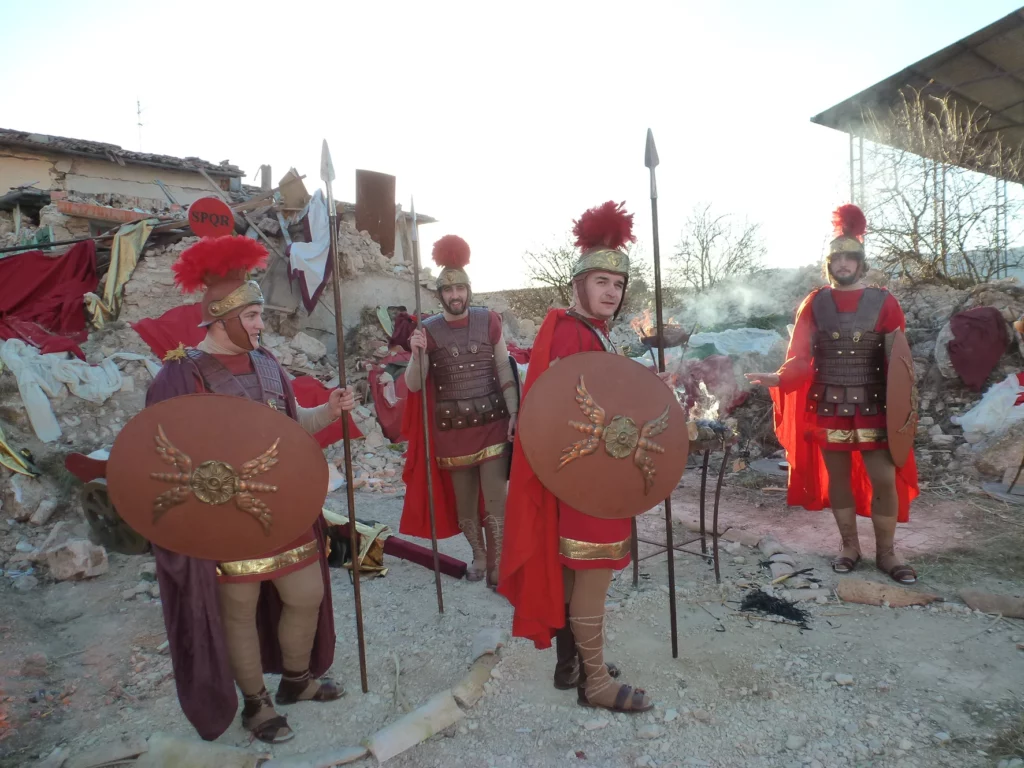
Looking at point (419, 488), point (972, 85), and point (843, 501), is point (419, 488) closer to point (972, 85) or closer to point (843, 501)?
point (843, 501)

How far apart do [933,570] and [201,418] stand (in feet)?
12.5

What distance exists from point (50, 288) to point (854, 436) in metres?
9.32

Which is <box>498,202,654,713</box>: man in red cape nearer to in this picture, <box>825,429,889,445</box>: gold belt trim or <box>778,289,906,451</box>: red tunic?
<box>778,289,906,451</box>: red tunic

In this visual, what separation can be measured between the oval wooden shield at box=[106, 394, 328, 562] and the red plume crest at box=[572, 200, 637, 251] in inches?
48.3

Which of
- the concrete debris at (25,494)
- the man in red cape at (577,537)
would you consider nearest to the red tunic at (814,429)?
the man in red cape at (577,537)

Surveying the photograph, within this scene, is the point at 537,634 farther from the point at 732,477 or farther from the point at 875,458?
the point at 732,477

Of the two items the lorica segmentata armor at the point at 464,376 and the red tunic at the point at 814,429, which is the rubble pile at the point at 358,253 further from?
the red tunic at the point at 814,429

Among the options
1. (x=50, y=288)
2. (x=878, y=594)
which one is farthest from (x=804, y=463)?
(x=50, y=288)

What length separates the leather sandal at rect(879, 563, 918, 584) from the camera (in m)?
3.42

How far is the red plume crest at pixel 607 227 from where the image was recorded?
7.56 feet

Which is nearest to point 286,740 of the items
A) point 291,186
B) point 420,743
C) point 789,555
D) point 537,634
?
point 420,743

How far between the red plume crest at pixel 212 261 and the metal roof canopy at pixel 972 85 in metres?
9.34

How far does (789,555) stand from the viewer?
3.95m

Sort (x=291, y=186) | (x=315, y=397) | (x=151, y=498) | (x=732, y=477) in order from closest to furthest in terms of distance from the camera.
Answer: (x=151, y=498), (x=732, y=477), (x=315, y=397), (x=291, y=186)
